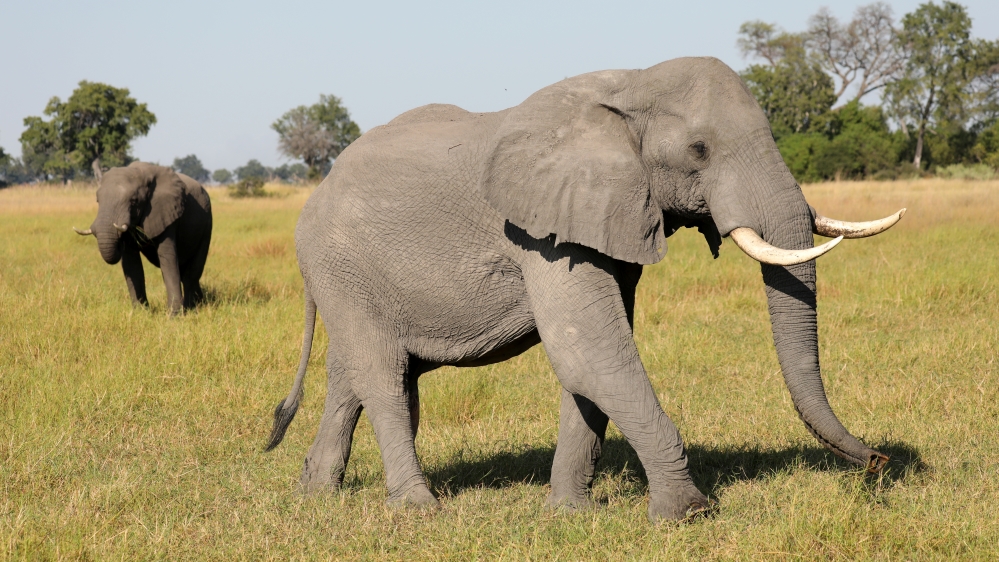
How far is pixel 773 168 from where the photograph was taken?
3.61 meters

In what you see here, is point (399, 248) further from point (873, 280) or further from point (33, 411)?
point (873, 280)

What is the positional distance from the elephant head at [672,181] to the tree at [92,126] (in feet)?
155

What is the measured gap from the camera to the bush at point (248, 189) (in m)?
34.9

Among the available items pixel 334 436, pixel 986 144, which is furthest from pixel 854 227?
pixel 986 144

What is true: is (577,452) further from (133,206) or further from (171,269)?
(133,206)

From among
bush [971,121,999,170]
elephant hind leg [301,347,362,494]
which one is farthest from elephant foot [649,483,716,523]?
bush [971,121,999,170]

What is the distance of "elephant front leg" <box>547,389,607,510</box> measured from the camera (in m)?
4.43

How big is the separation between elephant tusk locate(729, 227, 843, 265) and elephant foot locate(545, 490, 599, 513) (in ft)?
4.90

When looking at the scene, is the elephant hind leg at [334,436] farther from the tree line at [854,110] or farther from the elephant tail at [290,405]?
the tree line at [854,110]

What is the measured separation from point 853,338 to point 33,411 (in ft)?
20.1

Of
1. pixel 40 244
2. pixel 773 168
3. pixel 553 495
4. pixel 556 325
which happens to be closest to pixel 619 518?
pixel 553 495

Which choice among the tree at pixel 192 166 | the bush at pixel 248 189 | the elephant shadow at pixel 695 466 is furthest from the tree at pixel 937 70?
the tree at pixel 192 166

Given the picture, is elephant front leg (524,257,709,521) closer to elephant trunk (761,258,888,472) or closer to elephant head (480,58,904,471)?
elephant head (480,58,904,471)

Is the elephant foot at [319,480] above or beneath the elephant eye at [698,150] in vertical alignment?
beneath
